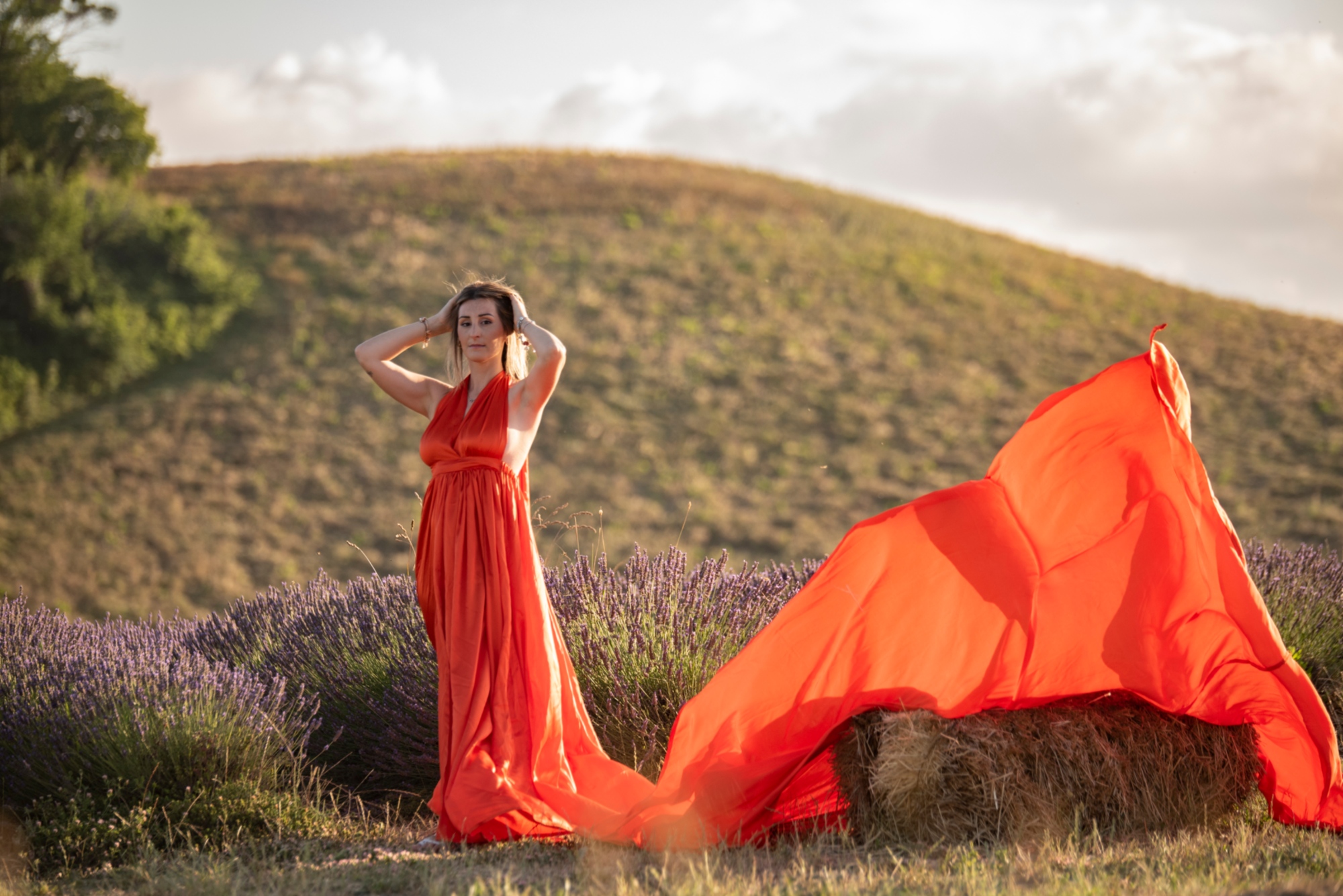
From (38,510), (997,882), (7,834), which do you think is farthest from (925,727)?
(38,510)

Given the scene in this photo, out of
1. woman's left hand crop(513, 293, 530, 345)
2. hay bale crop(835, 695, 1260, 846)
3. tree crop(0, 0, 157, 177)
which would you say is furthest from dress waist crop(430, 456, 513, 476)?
tree crop(0, 0, 157, 177)

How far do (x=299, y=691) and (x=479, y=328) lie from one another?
1.86 meters

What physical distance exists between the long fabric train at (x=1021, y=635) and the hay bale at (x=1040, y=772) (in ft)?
0.25

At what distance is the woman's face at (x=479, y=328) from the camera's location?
343 centimetres

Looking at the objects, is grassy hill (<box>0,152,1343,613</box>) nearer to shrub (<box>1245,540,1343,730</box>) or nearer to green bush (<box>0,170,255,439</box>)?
Result: green bush (<box>0,170,255,439</box>)

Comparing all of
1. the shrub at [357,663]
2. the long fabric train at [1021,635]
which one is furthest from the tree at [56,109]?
the long fabric train at [1021,635]

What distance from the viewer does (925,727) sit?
3.03 m

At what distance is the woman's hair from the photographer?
3451mm

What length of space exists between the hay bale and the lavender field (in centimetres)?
101

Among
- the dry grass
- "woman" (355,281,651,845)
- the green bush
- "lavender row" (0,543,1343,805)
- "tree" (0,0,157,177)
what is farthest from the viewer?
the green bush

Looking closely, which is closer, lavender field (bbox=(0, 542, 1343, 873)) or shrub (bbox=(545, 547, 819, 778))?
lavender field (bbox=(0, 542, 1343, 873))

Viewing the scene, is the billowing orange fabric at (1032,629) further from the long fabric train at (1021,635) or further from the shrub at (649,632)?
the shrub at (649,632)

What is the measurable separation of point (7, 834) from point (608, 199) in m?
26.5

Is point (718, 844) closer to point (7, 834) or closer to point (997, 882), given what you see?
point (997, 882)
